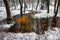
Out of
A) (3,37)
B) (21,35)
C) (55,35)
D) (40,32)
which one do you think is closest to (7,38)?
(3,37)

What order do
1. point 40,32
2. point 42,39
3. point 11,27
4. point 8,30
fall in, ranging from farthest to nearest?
point 11,27 < point 8,30 < point 40,32 < point 42,39

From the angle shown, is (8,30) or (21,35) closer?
(21,35)

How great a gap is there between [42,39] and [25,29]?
2.18 meters

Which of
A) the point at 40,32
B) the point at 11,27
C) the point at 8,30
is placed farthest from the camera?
the point at 11,27

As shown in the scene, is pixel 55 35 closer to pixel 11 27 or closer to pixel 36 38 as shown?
pixel 36 38

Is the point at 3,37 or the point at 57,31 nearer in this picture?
the point at 3,37

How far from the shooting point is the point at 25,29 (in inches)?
367

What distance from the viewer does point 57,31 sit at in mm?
8648

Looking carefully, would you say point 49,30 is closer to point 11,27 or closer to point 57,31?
point 57,31

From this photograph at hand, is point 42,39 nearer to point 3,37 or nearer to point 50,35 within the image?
point 50,35

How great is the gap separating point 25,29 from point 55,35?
2.24 metres

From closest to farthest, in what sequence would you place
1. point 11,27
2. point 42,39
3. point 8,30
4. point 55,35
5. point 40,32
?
point 42,39
point 55,35
point 40,32
point 8,30
point 11,27

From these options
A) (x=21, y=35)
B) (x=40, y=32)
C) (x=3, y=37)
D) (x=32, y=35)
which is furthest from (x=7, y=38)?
(x=40, y=32)

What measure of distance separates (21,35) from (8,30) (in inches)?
57.4
